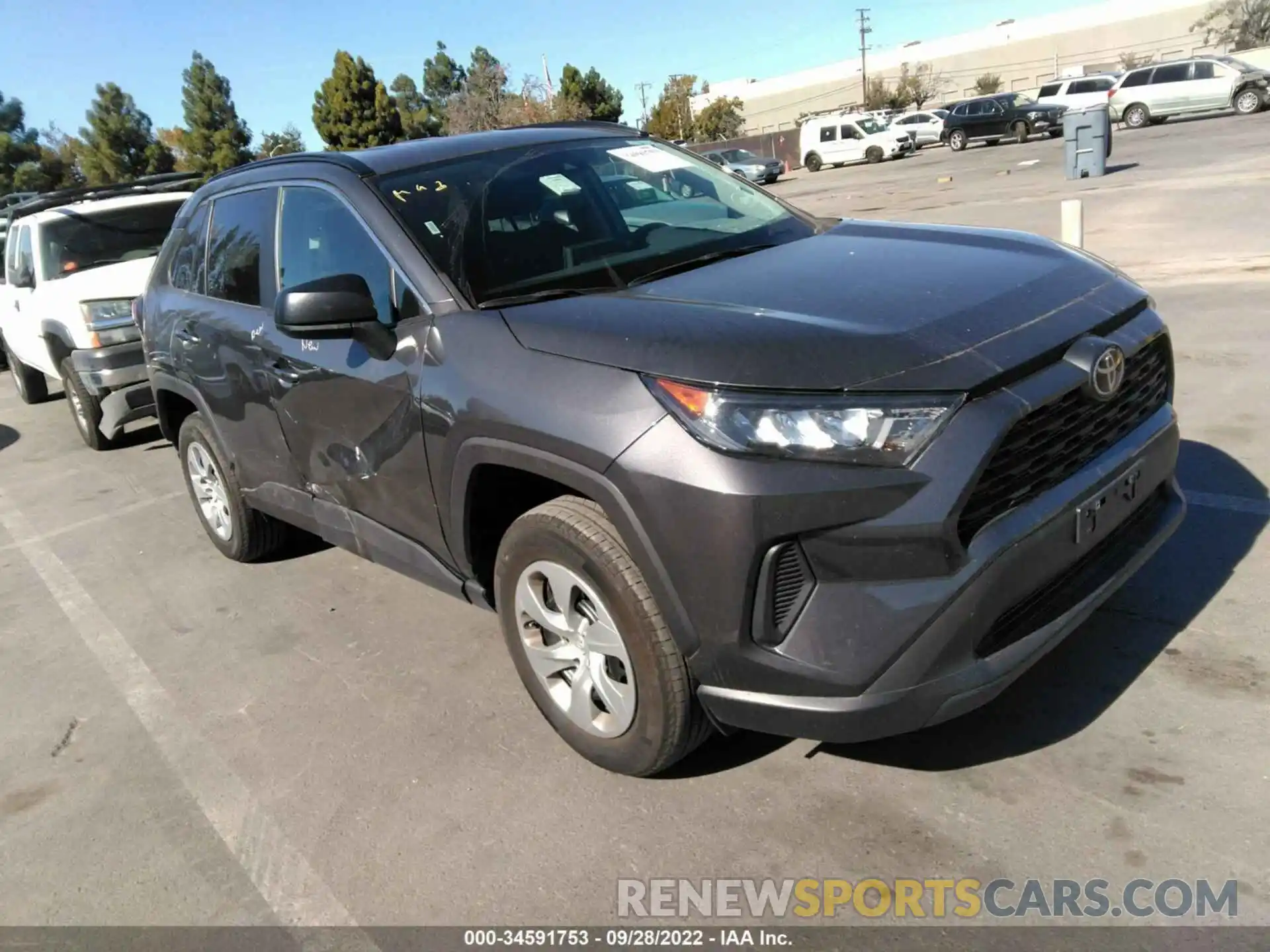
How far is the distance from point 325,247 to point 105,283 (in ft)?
16.7

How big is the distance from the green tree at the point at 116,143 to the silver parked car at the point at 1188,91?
48.0 metres

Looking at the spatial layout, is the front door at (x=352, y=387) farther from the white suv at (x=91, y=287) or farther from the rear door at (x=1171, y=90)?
the rear door at (x=1171, y=90)

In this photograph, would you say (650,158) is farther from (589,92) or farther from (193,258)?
(589,92)

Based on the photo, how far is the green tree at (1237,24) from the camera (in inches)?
2409

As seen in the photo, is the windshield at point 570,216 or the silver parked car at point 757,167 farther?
the silver parked car at point 757,167

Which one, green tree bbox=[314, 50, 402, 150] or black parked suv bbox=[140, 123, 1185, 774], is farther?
green tree bbox=[314, 50, 402, 150]

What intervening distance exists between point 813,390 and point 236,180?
334cm

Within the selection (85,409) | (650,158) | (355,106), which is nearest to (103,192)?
(85,409)

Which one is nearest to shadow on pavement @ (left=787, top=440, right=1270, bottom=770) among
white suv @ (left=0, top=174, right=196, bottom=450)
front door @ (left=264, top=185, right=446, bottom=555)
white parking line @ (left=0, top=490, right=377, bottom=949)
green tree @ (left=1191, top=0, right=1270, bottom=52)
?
white parking line @ (left=0, top=490, right=377, bottom=949)

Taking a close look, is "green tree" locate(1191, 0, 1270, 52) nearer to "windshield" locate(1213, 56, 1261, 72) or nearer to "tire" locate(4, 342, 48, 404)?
"windshield" locate(1213, 56, 1261, 72)

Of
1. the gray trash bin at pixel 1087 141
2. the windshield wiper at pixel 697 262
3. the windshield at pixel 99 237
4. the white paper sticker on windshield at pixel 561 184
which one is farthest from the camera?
the gray trash bin at pixel 1087 141

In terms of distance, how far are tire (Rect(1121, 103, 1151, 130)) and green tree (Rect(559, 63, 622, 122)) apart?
2906 centimetres

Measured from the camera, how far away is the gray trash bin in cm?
1805

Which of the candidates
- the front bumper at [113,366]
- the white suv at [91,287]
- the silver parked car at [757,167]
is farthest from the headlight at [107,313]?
the silver parked car at [757,167]
